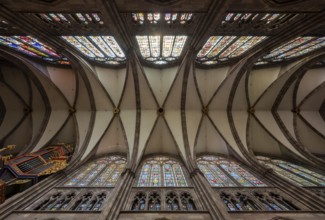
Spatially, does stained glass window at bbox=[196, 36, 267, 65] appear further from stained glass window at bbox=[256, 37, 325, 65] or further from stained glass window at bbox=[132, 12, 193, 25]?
stained glass window at bbox=[132, 12, 193, 25]

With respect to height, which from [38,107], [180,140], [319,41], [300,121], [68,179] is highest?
[319,41]

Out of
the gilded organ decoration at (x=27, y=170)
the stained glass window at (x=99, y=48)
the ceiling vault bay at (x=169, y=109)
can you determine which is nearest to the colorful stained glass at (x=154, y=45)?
the ceiling vault bay at (x=169, y=109)

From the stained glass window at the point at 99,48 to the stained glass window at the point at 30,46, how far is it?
172 centimetres

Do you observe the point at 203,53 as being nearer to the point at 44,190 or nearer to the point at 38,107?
the point at 44,190

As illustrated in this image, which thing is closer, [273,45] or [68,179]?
[273,45]

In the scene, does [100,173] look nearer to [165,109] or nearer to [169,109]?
[165,109]

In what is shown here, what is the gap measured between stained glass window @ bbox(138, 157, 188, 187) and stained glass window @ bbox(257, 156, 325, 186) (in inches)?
234

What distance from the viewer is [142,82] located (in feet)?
41.8

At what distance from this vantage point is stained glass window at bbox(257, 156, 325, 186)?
8742mm

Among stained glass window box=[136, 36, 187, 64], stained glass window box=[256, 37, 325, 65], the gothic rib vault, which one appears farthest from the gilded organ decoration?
stained glass window box=[256, 37, 325, 65]

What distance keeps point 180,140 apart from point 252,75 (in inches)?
312

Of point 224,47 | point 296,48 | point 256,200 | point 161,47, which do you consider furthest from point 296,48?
point 256,200

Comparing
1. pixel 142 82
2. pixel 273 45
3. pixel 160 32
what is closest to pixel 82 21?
pixel 160 32

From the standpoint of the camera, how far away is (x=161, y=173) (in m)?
10.1
